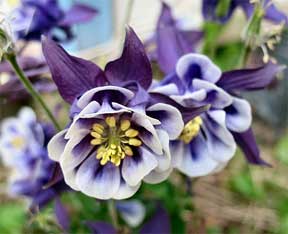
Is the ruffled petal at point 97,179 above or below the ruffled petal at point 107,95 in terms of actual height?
below

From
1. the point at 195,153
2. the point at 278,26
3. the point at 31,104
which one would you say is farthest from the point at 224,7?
the point at 31,104

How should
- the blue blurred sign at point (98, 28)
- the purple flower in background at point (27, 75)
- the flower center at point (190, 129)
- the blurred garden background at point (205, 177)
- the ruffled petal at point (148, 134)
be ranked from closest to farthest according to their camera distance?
the ruffled petal at point (148, 134) < the flower center at point (190, 129) < the purple flower in background at point (27, 75) < the blurred garden background at point (205, 177) < the blue blurred sign at point (98, 28)

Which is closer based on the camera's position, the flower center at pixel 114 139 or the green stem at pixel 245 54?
the flower center at pixel 114 139

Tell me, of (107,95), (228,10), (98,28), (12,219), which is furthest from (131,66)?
(98,28)

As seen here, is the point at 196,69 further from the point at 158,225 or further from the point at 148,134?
the point at 158,225

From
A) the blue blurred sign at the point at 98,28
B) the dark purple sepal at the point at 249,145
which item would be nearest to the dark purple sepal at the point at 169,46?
the dark purple sepal at the point at 249,145

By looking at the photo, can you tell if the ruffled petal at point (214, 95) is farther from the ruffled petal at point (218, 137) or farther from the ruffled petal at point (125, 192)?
the ruffled petal at point (125, 192)
